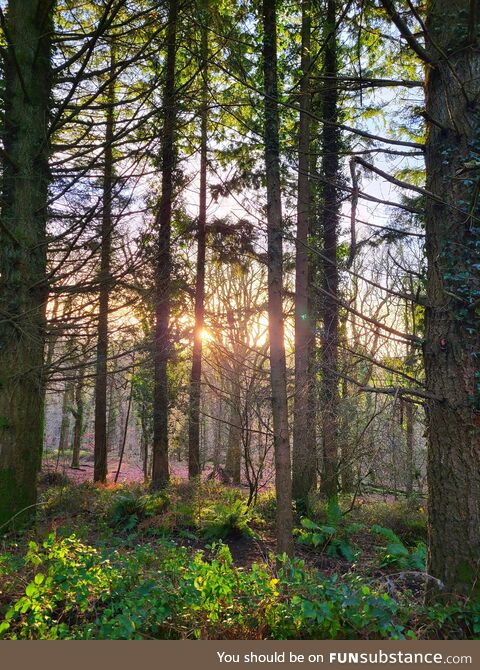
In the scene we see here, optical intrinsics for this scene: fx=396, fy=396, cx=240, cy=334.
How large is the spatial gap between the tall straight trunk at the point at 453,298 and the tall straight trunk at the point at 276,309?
1685 millimetres

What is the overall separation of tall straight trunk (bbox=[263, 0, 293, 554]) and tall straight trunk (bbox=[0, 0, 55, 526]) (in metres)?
3.25

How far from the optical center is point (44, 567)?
3.24 metres

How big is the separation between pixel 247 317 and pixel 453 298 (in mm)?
8649

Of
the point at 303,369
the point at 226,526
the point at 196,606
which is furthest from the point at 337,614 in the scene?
the point at 303,369

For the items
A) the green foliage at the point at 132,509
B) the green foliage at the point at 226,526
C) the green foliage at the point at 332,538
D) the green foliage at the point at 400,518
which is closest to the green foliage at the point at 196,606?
the green foliage at the point at 332,538

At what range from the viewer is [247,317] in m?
11.7

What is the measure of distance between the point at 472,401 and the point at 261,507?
6.05 meters

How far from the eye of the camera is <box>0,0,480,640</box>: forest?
9.34 ft

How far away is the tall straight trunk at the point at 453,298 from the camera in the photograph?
2994 millimetres

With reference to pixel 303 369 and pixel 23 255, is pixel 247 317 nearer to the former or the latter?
pixel 303 369

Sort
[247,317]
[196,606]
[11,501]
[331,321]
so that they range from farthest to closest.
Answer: [247,317], [331,321], [11,501], [196,606]

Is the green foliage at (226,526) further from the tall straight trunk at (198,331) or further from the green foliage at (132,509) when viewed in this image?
the tall straight trunk at (198,331)

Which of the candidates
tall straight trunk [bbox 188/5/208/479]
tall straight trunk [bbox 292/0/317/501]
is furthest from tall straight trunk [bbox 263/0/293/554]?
tall straight trunk [bbox 188/5/208/479]
